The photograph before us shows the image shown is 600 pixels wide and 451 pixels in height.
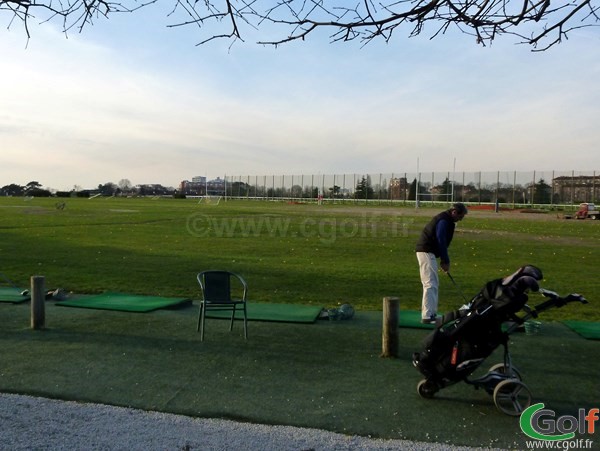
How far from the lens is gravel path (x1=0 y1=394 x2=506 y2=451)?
458 centimetres

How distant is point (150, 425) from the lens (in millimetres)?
5008

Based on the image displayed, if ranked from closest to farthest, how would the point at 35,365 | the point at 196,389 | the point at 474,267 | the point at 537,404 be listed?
the point at 537,404 < the point at 196,389 < the point at 35,365 < the point at 474,267

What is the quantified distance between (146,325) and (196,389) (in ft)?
9.90

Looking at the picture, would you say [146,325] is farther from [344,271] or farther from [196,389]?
[344,271]

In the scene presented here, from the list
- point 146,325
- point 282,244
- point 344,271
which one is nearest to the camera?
point 146,325

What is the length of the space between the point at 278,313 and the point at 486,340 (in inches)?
185

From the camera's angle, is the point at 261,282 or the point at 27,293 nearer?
the point at 27,293

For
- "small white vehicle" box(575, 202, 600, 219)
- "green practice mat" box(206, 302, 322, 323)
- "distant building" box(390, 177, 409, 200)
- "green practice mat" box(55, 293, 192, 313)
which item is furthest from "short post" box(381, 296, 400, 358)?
"distant building" box(390, 177, 409, 200)

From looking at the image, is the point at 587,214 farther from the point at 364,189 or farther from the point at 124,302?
the point at 364,189

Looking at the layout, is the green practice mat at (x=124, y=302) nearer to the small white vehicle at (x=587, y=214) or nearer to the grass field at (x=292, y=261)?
the grass field at (x=292, y=261)

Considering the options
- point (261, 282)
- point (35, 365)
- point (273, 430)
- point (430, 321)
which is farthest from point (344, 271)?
point (273, 430)

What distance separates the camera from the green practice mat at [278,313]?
9.20 m

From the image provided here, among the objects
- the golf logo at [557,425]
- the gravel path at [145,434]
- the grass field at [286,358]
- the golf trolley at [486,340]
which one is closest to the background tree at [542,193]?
the grass field at [286,358]

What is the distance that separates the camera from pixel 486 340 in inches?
214
